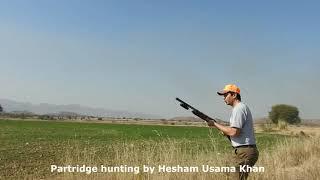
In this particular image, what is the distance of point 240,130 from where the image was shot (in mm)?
7289

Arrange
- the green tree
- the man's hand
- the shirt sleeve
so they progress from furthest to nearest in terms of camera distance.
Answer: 1. the green tree
2. the man's hand
3. the shirt sleeve

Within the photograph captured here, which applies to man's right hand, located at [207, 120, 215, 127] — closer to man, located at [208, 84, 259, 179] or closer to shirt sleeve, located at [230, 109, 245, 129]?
man, located at [208, 84, 259, 179]

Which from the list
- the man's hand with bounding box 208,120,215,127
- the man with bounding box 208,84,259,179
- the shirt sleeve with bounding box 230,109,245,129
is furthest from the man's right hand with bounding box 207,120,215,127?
the shirt sleeve with bounding box 230,109,245,129

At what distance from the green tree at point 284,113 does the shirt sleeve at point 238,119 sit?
427 ft

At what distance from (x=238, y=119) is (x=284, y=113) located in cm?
13788

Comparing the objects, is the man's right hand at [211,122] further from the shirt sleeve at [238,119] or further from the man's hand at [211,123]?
the shirt sleeve at [238,119]

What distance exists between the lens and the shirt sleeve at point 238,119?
7.22m

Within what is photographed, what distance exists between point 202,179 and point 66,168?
2886mm

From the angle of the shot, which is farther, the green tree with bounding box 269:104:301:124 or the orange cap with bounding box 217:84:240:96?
the green tree with bounding box 269:104:301:124

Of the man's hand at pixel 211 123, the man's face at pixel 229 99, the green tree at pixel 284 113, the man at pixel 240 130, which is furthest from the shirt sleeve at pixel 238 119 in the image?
the green tree at pixel 284 113

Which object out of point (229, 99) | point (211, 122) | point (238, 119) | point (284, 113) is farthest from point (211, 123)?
point (284, 113)

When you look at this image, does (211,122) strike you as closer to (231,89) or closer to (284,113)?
(231,89)

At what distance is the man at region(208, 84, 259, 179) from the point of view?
286 inches

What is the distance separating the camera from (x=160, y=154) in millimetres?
9547
